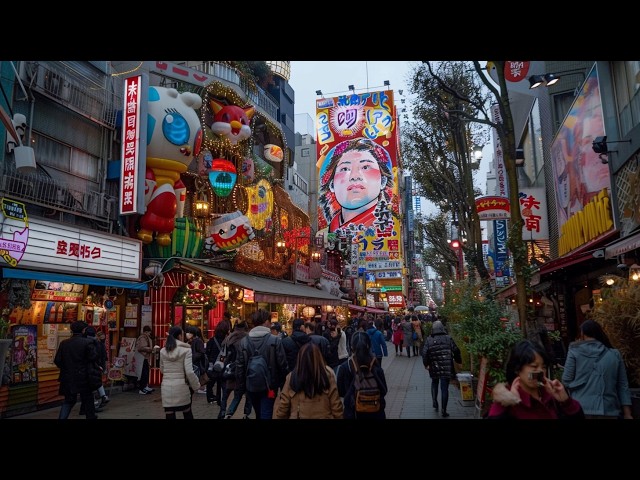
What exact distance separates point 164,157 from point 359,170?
36.0m

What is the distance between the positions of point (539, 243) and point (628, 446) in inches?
764

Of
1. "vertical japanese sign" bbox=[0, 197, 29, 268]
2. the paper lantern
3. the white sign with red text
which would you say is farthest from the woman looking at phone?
the paper lantern

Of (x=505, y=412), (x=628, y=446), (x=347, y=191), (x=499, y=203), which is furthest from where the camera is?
(x=347, y=191)

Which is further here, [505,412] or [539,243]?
[539,243]

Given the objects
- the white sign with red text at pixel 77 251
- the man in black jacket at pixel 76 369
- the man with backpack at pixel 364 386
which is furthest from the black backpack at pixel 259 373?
the white sign with red text at pixel 77 251

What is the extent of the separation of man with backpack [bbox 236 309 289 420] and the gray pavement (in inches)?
90.8

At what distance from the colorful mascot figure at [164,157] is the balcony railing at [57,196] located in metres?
1.03

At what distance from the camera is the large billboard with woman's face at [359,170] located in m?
47.9

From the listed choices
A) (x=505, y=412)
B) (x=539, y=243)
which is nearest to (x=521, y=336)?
(x=505, y=412)

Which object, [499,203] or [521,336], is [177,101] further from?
[521,336]

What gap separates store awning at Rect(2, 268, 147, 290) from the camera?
30.9 ft

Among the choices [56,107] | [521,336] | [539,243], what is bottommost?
[521,336]

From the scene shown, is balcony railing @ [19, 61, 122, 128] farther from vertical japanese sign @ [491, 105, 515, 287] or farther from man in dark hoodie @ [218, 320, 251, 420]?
vertical japanese sign @ [491, 105, 515, 287]

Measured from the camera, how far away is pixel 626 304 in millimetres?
6723
